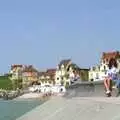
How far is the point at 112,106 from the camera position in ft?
53.4

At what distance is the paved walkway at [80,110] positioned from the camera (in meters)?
15.8

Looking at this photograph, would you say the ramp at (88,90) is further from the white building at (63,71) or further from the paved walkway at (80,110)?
the white building at (63,71)

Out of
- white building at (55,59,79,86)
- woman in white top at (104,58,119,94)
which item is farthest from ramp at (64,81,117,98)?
white building at (55,59,79,86)

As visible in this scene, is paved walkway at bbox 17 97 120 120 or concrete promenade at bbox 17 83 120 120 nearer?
paved walkway at bbox 17 97 120 120

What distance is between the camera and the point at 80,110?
18.0 metres

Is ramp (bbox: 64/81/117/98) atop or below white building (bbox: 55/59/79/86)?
below

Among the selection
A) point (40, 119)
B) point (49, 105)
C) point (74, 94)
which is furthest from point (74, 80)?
point (40, 119)

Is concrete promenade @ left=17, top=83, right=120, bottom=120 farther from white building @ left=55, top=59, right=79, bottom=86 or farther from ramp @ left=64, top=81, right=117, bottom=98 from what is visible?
white building @ left=55, top=59, right=79, bottom=86

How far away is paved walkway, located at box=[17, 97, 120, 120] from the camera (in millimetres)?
15844

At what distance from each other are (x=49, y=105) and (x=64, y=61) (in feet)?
574

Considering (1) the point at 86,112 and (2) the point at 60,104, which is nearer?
(1) the point at 86,112

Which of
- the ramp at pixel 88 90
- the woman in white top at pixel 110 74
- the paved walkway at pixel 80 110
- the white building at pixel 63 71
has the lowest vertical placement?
the paved walkway at pixel 80 110

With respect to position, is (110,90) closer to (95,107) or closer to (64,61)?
(95,107)

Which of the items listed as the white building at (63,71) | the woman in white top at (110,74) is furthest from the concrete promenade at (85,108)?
the white building at (63,71)
